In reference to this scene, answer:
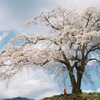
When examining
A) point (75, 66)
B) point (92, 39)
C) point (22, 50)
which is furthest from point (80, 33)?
point (22, 50)

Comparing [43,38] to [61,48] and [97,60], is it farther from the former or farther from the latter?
[97,60]

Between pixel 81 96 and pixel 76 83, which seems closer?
pixel 81 96

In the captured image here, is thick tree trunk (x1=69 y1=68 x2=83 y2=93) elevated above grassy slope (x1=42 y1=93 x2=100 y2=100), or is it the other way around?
thick tree trunk (x1=69 y1=68 x2=83 y2=93)

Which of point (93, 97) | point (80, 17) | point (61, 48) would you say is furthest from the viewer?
point (80, 17)

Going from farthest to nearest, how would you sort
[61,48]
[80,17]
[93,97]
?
[80,17] < [61,48] < [93,97]

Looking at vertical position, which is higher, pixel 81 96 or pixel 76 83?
pixel 76 83

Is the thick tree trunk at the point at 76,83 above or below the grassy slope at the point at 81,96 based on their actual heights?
above

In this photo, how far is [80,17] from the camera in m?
28.2

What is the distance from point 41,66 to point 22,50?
6.81ft

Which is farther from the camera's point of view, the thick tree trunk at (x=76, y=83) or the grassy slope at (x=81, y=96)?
the thick tree trunk at (x=76, y=83)

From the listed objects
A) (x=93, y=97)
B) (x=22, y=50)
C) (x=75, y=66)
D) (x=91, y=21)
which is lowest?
(x=93, y=97)

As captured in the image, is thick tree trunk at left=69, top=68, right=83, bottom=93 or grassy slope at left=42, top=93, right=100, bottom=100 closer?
grassy slope at left=42, top=93, right=100, bottom=100

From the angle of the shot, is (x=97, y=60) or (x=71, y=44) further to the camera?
(x=97, y=60)

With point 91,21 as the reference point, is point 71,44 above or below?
below
